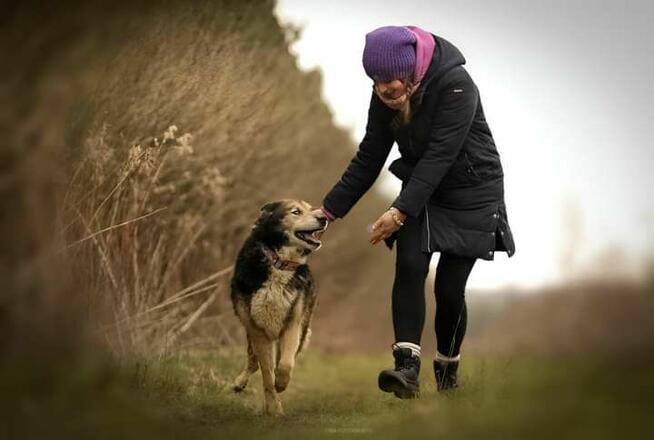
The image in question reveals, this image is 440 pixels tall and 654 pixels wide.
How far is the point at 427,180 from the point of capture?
4.59 meters

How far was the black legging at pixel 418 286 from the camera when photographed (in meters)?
4.77

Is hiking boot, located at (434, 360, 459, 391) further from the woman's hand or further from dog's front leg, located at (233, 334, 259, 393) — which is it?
dog's front leg, located at (233, 334, 259, 393)

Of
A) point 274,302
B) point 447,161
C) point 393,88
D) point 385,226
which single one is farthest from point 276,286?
point 393,88

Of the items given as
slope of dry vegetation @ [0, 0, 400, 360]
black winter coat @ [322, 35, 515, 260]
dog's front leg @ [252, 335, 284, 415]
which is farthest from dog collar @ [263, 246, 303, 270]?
black winter coat @ [322, 35, 515, 260]

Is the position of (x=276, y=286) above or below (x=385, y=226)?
below

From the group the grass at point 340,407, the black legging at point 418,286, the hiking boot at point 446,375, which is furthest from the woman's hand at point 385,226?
the hiking boot at point 446,375

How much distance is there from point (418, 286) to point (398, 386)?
588 millimetres

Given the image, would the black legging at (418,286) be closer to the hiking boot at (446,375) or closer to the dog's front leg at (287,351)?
the hiking boot at (446,375)

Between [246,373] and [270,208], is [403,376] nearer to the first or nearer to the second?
[270,208]

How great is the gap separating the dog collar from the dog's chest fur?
3 centimetres

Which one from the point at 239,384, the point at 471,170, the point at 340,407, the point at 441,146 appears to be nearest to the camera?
the point at 441,146

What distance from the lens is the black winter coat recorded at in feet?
15.1

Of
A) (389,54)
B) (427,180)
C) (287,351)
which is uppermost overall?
(389,54)

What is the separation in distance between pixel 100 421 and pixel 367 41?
2314mm
